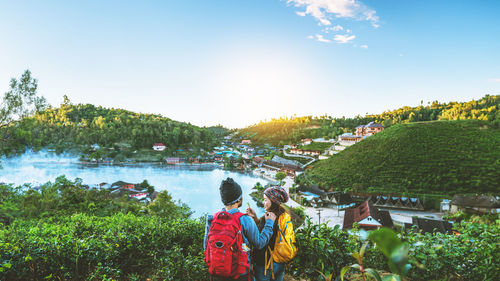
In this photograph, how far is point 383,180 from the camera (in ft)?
72.2

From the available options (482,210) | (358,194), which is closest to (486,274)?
(482,210)

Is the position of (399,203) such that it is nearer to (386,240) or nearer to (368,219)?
(368,219)

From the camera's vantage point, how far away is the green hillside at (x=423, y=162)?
20047 millimetres

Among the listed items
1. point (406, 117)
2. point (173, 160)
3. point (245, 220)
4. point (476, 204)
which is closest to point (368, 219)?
point (476, 204)

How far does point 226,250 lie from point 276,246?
345 mm

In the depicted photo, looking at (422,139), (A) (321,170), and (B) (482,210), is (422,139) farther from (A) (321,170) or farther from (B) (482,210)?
(B) (482,210)

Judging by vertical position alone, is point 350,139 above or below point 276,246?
below

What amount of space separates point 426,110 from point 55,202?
55.6 metres

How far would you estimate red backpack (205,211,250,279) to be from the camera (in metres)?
1.42

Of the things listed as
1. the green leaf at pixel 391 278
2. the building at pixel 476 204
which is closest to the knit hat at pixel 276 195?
the green leaf at pixel 391 278

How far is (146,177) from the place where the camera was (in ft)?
104

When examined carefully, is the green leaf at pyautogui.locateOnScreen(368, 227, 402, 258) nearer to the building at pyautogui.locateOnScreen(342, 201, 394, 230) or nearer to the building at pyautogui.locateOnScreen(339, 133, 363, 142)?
the building at pyautogui.locateOnScreen(342, 201, 394, 230)

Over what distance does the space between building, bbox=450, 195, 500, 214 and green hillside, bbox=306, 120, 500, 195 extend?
392cm

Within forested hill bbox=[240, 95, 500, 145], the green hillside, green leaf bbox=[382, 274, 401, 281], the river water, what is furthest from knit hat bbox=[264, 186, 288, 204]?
forested hill bbox=[240, 95, 500, 145]
